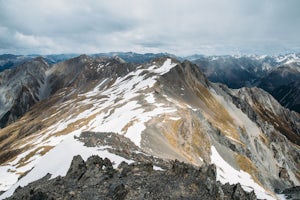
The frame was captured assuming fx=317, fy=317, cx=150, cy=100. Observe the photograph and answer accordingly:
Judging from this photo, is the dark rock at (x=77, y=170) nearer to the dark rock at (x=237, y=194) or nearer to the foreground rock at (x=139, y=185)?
the foreground rock at (x=139, y=185)

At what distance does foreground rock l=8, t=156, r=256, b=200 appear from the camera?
23.6 m

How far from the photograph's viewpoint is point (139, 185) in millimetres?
24812

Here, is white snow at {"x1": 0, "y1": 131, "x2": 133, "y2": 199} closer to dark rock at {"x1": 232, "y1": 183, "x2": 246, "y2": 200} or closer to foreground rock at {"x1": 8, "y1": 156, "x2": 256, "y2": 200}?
foreground rock at {"x1": 8, "y1": 156, "x2": 256, "y2": 200}

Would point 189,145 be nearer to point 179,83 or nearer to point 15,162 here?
point 15,162

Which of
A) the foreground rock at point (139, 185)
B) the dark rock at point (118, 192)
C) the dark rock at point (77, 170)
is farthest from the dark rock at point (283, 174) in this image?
the dark rock at point (118, 192)

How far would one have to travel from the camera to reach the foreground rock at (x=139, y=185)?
77.5 feet

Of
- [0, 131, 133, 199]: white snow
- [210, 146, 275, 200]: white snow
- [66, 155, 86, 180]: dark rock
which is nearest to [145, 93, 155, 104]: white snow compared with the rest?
[210, 146, 275, 200]: white snow

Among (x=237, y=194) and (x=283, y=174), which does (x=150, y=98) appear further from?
(x=237, y=194)

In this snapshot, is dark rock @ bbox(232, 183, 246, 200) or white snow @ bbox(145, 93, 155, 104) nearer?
dark rock @ bbox(232, 183, 246, 200)

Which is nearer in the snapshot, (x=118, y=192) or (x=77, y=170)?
(x=118, y=192)

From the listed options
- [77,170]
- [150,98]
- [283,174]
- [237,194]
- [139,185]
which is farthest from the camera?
[283,174]

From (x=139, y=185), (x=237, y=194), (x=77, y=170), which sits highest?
(x=139, y=185)

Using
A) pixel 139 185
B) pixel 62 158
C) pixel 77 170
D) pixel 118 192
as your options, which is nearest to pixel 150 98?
pixel 62 158

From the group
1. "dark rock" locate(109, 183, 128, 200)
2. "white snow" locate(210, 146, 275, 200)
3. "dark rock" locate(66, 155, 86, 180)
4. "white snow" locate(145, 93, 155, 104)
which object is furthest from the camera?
"white snow" locate(145, 93, 155, 104)
